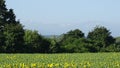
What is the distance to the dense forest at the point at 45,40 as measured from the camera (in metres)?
63.3

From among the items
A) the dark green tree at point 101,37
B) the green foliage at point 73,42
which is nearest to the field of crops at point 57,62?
the green foliage at point 73,42

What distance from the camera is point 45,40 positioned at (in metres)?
66.8

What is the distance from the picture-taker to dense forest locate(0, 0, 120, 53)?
208 feet

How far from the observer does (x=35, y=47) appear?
63.7 m

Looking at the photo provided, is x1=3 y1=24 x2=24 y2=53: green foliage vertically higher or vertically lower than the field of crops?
higher

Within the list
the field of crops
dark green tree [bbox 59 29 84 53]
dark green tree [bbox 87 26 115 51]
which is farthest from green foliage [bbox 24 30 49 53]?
the field of crops

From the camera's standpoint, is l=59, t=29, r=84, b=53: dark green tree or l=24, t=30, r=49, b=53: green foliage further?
l=59, t=29, r=84, b=53: dark green tree

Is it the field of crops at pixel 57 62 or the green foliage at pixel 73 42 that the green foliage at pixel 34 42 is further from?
the field of crops at pixel 57 62

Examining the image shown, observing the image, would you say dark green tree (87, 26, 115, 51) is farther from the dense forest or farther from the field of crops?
the field of crops

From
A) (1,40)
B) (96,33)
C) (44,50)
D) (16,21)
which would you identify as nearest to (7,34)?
(1,40)

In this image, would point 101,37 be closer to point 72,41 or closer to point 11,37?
point 72,41

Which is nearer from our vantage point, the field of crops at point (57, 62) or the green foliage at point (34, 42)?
the field of crops at point (57, 62)

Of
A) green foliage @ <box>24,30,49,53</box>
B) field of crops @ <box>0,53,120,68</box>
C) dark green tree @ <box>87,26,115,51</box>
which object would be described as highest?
dark green tree @ <box>87,26,115,51</box>

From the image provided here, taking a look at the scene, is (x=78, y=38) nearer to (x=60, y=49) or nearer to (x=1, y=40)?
(x=60, y=49)
